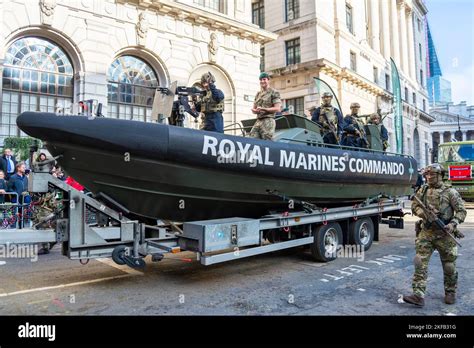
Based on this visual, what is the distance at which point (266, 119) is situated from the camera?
6.12 m

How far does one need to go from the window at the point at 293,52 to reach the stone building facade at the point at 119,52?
792 centimetres

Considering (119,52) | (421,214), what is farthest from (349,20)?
(421,214)

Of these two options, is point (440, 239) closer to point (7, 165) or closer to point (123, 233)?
point (123, 233)

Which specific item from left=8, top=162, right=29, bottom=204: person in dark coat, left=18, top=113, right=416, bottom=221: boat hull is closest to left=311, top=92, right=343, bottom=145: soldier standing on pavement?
left=18, top=113, right=416, bottom=221: boat hull

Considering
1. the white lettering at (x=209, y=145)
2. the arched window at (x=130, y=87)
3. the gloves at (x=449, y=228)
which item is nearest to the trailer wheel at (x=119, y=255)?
the white lettering at (x=209, y=145)

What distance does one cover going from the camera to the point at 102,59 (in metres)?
13.8

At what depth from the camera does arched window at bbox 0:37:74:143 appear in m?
12.2

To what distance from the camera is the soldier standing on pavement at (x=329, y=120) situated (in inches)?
303

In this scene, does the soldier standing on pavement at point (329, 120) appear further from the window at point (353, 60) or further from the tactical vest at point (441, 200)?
the window at point (353, 60)
